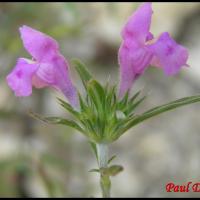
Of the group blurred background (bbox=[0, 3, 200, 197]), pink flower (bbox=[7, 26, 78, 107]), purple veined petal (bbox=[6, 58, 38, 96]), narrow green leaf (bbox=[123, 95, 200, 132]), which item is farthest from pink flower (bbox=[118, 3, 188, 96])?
blurred background (bbox=[0, 3, 200, 197])

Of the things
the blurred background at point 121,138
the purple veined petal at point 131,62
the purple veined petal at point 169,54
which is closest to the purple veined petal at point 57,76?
the purple veined petal at point 131,62

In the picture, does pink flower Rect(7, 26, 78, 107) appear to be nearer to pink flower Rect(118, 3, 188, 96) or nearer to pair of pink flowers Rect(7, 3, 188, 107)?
pair of pink flowers Rect(7, 3, 188, 107)

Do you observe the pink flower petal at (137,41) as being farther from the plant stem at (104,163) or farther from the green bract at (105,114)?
the plant stem at (104,163)

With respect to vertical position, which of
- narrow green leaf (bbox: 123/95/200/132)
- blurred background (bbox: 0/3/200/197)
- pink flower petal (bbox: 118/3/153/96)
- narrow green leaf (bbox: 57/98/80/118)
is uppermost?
blurred background (bbox: 0/3/200/197)

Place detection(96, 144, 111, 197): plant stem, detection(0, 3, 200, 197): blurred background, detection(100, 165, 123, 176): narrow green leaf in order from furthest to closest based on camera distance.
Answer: detection(0, 3, 200, 197): blurred background
detection(96, 144, 111, 197): plant stem
detection(100, 165, 123, 176): narrow green leaf

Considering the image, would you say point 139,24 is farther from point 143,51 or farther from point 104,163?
point 104,163

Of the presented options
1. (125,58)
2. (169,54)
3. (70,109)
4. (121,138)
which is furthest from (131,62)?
(121,138)
